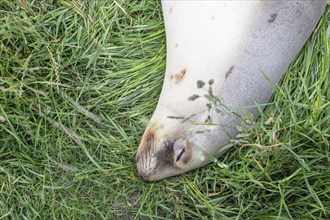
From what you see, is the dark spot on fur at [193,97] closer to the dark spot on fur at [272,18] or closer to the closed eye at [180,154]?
the closed eye at [180,154]

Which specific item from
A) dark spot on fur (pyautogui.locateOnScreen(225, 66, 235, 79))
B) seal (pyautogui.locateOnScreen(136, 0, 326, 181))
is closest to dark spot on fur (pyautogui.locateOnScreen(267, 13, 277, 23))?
seal (pyautogui.locateOnScreen(136, 0, 326, 181))

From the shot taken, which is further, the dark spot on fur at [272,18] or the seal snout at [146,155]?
the seal snout at [146,155]

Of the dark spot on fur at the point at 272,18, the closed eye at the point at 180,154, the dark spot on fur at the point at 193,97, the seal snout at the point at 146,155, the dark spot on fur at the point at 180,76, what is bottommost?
the seal snout at the point at 146,155

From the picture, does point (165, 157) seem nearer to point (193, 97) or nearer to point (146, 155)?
point (146, 155)

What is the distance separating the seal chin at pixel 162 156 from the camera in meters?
2.35

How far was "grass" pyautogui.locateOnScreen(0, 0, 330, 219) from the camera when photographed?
2.49 meters

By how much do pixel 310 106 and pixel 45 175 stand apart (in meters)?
1.23

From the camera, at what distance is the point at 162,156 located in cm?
238

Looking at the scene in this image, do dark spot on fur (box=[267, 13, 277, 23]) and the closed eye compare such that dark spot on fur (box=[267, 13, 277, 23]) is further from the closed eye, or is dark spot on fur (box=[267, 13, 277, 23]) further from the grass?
the closed eye

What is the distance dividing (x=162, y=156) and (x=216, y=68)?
428 mm

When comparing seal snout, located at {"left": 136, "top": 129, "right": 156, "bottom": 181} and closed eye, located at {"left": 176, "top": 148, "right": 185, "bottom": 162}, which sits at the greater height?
closed eye, located at {"left": 176, "top": 148, "right": 185, "bottom": 162}

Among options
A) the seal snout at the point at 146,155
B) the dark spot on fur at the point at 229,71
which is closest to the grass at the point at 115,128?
the seal snout at the point at 146,155

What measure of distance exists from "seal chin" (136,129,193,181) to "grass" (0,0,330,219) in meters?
0.13

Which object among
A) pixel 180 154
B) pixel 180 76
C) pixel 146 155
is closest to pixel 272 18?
pixel 180 76
